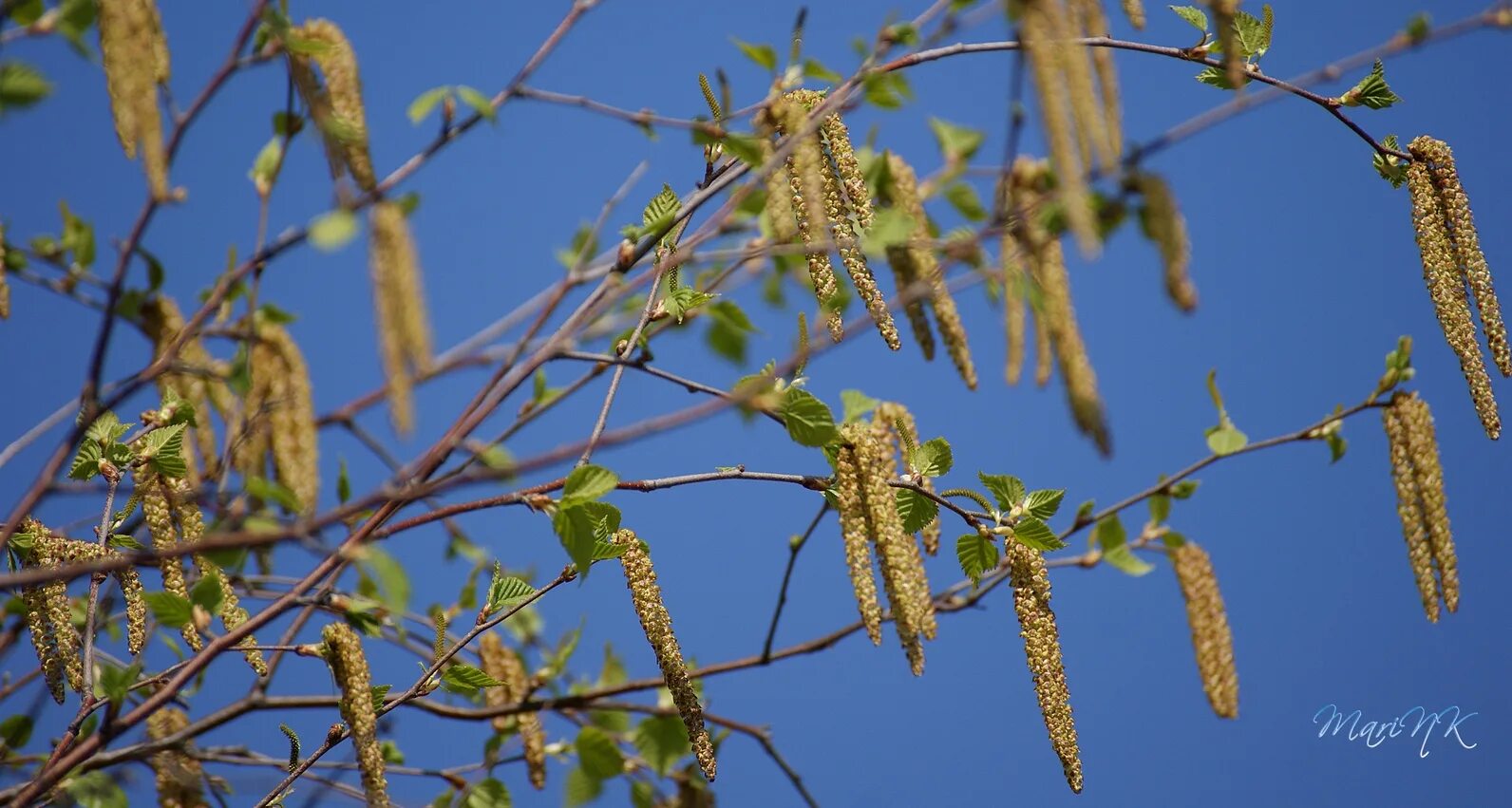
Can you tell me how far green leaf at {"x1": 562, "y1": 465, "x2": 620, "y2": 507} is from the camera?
1.40 metres

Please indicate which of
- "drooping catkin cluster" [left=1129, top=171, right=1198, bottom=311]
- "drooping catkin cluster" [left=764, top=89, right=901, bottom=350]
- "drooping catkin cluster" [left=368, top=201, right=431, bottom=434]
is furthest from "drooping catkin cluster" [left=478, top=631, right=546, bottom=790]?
"drooping catkin cluster" [left=1129, top=171, right=1198, bottom=311]

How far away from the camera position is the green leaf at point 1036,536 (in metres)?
1.67

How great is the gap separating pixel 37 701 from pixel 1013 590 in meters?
1.38

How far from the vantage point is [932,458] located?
5.78ft

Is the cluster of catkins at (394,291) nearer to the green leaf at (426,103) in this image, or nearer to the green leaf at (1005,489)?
the green leaf at (426,103)

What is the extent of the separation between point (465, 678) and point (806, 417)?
64 centimetres

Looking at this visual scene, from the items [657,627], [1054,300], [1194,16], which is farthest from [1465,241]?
[657,627]

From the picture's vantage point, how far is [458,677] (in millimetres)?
1729

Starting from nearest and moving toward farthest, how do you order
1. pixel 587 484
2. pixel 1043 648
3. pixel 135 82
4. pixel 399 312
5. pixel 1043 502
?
pixel 399 312 → pixel 135 82 → pixel 587 484 → pixel 1043 648 → pixel 1043 502

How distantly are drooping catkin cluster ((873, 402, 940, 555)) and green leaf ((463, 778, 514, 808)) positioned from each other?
73cm

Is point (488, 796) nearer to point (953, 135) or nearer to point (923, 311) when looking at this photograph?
point (923, 311)

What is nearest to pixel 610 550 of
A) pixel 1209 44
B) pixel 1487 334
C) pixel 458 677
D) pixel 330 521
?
pixel 458 677

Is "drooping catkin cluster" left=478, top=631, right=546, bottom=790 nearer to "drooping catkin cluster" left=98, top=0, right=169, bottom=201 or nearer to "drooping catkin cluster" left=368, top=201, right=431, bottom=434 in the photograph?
"drooping catkin cluster" left=98, top=0, right=169, bottom=201

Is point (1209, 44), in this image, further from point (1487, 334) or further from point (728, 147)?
point (728, 147)
